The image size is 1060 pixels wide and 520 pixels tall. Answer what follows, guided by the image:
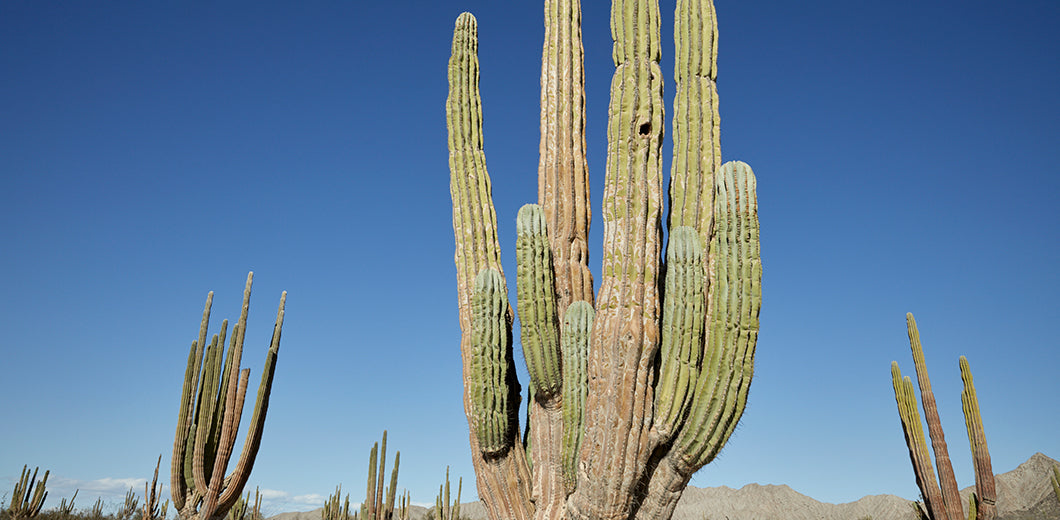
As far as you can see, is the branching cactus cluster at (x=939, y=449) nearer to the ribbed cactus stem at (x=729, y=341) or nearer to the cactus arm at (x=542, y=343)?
the ribbed cactus stem at (x=729, y=341)

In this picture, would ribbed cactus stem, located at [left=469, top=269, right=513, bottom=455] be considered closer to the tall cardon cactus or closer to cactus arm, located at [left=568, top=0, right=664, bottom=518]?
the tall cardon cactus

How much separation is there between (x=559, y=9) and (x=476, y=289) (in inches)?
126

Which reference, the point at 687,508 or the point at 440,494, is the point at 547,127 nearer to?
the point at 440,494

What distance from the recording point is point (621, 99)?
6.29 m

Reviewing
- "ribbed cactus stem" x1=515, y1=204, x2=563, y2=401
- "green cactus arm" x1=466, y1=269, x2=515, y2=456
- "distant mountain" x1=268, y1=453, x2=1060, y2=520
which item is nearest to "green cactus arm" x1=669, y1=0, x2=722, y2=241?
"ribbed cactus stem" x1=515, y1=204, x2=563, y2=401

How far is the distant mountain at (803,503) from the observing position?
1100 inches

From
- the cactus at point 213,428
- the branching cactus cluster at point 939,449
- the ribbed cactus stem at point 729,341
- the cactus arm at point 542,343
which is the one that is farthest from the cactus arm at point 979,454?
the cactus at point 213,428

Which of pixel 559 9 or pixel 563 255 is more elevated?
pixel 559 9

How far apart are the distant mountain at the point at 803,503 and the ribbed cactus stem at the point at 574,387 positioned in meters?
25.0

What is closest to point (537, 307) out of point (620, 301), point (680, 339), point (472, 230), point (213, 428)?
point (620, 301)

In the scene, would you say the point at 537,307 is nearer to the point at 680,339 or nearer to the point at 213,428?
the point at 680,339

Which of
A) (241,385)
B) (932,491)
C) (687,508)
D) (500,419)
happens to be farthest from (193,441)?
(687,508)

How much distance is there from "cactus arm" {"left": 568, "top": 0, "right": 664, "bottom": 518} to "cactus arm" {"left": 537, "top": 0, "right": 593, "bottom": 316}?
743 millimetres

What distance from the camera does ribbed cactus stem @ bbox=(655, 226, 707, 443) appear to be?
18.8ft
